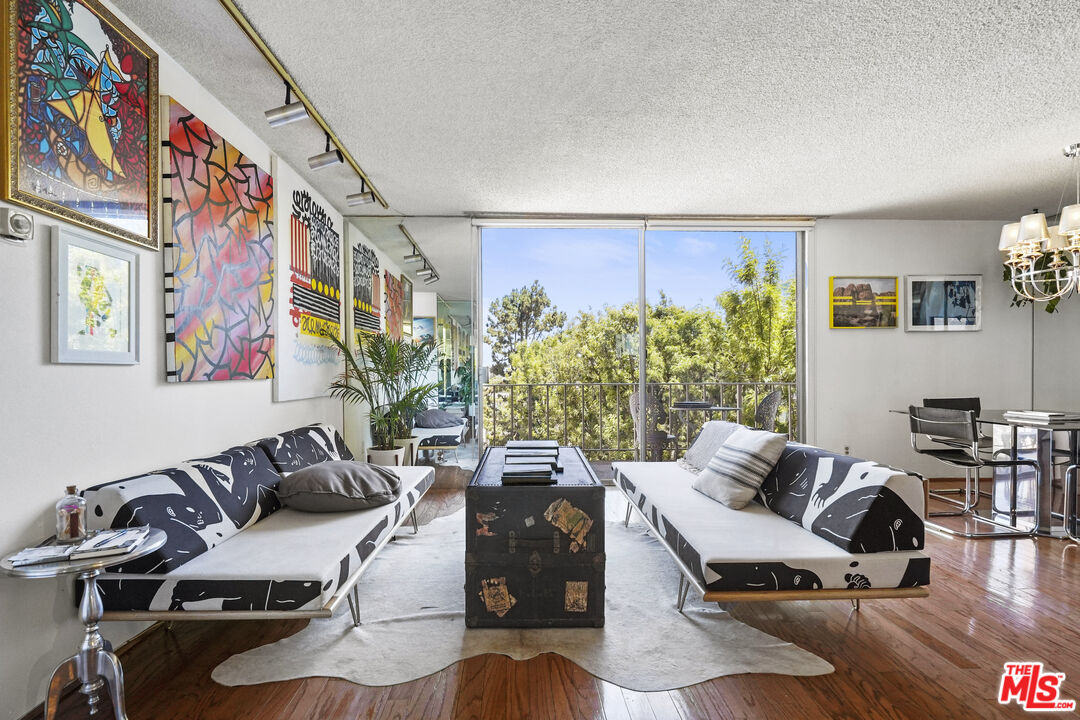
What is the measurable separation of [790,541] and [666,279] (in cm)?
348

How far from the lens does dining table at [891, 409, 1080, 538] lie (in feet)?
12.0

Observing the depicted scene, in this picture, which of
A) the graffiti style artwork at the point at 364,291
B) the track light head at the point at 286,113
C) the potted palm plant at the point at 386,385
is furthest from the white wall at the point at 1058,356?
the track light head at the point at 286,113

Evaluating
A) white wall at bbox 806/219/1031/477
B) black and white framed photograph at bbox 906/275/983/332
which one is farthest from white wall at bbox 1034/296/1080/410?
black and white framed photograph at bbox 906/275/983/332

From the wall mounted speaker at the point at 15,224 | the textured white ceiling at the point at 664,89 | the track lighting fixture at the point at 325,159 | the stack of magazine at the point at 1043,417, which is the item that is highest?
the textured white ceiling at the point at 664,89

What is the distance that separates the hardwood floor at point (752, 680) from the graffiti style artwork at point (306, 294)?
1852 mm

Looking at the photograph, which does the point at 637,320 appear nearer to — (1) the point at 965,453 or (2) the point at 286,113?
(1) the point at 965,453

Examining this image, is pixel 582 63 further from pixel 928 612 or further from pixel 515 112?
pixel 928 612

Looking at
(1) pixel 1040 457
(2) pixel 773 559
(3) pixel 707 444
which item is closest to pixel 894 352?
(1) pixel 1040 457

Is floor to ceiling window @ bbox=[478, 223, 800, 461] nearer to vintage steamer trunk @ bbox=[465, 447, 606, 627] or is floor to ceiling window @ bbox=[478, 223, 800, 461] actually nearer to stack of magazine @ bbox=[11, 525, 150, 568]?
vintage steamer trunk @ bbox=[465, 447, 606, 627]

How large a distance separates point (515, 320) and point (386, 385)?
4.37 ft

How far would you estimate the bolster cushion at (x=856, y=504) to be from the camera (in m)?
2.21

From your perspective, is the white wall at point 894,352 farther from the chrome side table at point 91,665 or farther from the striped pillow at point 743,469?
the chrome side table at point 91,665

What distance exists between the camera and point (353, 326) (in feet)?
17.0

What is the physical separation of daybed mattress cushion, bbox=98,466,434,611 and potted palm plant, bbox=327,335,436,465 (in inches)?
92.9
